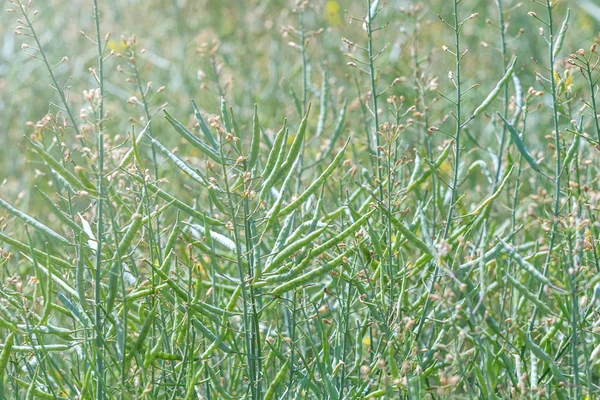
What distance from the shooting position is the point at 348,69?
12.6ft

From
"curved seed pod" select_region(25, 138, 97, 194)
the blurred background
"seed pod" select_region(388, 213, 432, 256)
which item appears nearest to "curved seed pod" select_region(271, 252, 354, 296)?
"seed pod" select_region(388, 213, 432, 256)

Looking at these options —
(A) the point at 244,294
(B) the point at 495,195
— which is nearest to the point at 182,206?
(A) the point at 244,294

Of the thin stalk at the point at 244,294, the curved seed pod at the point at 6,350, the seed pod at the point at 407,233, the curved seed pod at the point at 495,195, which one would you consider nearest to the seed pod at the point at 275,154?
the thin stalk at the point at 244,294

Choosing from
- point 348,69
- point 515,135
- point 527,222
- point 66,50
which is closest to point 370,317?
point 515,135

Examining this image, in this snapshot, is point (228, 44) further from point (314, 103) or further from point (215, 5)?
point (314, 103)

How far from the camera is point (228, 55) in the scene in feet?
14.3

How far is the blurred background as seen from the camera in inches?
148

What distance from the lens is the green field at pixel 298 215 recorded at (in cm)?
146

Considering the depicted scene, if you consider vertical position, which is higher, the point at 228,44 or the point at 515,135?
the point at 515,135

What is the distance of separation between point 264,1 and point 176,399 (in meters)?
3.28

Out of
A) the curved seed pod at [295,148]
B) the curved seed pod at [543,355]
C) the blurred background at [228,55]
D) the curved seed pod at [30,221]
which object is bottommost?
the blurred background at [228,55]

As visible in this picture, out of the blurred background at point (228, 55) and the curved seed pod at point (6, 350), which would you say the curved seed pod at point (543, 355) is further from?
the blurred background at point (228, 55)

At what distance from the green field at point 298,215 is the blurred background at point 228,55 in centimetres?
3

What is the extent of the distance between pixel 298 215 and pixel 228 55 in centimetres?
245
